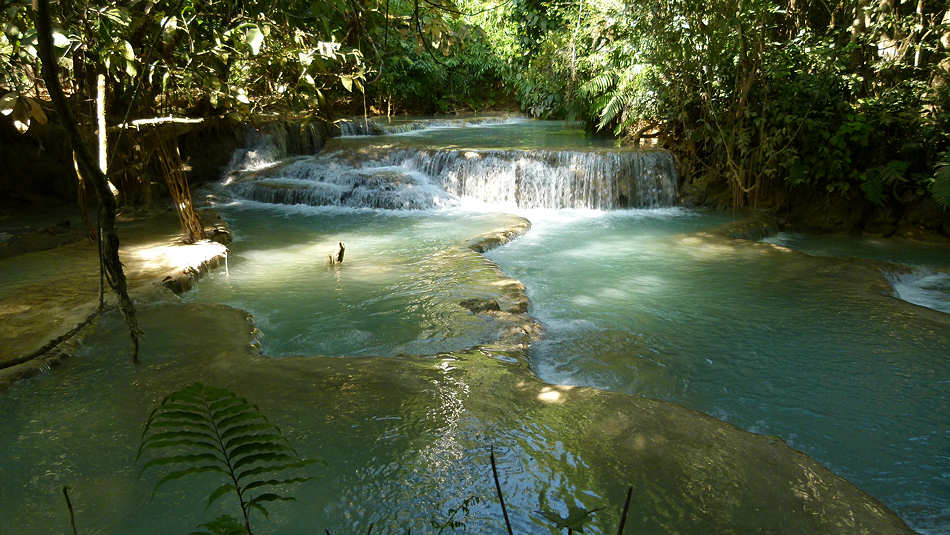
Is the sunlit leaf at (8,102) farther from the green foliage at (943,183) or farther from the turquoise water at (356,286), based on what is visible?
the green foliage at (943,183)

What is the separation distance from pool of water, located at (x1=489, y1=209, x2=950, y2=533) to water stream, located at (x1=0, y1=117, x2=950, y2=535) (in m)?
0.02

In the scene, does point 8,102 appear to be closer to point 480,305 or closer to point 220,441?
point 220,441

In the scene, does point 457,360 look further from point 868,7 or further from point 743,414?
point 868,7

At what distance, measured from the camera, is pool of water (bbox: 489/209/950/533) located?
132 inches

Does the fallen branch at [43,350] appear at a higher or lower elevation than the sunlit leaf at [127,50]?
lower

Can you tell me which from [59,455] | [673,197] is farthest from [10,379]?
[673,197]

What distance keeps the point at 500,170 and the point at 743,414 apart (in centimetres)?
740

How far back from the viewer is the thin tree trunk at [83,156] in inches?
68.2

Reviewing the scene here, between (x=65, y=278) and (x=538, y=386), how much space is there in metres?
4.26

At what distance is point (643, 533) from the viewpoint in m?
2.26

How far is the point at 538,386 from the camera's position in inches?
136

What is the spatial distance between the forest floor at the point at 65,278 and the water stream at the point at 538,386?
23 centimetres

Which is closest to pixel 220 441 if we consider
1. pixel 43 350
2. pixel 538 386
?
pixel 43 350

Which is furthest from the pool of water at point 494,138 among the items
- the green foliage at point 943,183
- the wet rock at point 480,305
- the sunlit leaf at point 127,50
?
the sunlit leaf at point 127,50
